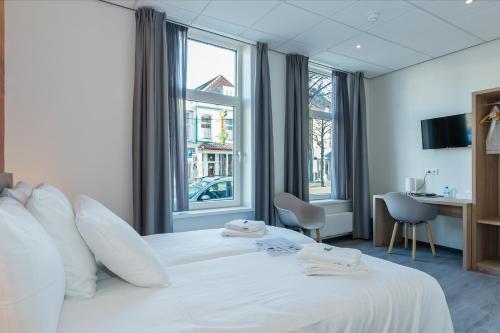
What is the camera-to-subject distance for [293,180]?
13.4 feet

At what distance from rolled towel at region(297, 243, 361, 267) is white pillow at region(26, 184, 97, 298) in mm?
1060

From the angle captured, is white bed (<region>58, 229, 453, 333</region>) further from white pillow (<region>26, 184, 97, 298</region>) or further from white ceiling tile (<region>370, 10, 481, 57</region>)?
white ceiling tile (<region>370, 10, 481, 57</region>)

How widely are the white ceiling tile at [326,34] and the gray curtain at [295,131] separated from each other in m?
0.43

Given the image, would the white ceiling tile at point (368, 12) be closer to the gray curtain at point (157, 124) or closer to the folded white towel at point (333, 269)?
the gray curtain at point (157, 124)

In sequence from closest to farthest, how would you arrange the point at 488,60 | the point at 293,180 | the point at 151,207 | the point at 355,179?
the point at 151,207, the point at 488,60, the point at 293,180, the point at 355,179

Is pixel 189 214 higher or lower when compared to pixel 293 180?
lower

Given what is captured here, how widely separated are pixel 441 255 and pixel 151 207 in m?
3.73

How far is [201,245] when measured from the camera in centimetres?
207

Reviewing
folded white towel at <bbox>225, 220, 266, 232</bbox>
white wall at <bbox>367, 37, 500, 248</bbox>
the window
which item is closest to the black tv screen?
white wall at <bbox>367, 37, 500, 248</bbox>

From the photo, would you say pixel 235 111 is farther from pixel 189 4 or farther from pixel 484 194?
pixel 484 194

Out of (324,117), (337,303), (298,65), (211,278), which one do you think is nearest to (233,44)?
(298,65)

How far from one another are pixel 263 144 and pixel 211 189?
0.89 meters

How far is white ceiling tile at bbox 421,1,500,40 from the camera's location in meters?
2.86

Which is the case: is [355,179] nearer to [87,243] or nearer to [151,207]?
[151,207]
